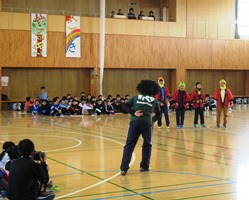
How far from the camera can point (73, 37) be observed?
30.8 meters

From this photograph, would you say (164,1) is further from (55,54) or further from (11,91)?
(11,91)

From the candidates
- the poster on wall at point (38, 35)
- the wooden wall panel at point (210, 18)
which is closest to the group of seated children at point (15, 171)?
the poster on wall at point (38, 35)

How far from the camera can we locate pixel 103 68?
31641 millimetres

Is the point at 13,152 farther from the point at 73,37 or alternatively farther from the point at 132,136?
the point at 73,37

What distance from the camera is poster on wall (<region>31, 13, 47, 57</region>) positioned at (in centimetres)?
2970

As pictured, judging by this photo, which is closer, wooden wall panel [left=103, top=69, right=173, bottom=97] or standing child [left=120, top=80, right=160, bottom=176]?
standing child [left=120, top=80, right=160, bottom=176]

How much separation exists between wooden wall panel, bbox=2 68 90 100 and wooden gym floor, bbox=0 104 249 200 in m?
13.1

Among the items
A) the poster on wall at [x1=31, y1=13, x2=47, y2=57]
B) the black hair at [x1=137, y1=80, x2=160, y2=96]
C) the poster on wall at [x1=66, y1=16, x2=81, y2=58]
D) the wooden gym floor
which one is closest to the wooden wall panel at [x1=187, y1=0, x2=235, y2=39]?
the poster on wall at [x1=66, y1=16, x2=81, y2=58]

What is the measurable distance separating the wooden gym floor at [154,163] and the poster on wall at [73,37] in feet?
45.1

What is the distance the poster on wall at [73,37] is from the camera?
101ft

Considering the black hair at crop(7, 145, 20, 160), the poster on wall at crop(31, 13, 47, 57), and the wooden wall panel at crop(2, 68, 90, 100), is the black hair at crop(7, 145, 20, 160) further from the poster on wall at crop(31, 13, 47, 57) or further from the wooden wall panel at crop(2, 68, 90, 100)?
the wooden wall panel at crop(2, 68, 90, 100)

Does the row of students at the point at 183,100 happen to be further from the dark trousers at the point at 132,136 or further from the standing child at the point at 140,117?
the dark trousers at the point at 132,136

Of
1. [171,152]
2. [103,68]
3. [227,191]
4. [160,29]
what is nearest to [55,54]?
[103,68]

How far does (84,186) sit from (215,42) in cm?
3030
